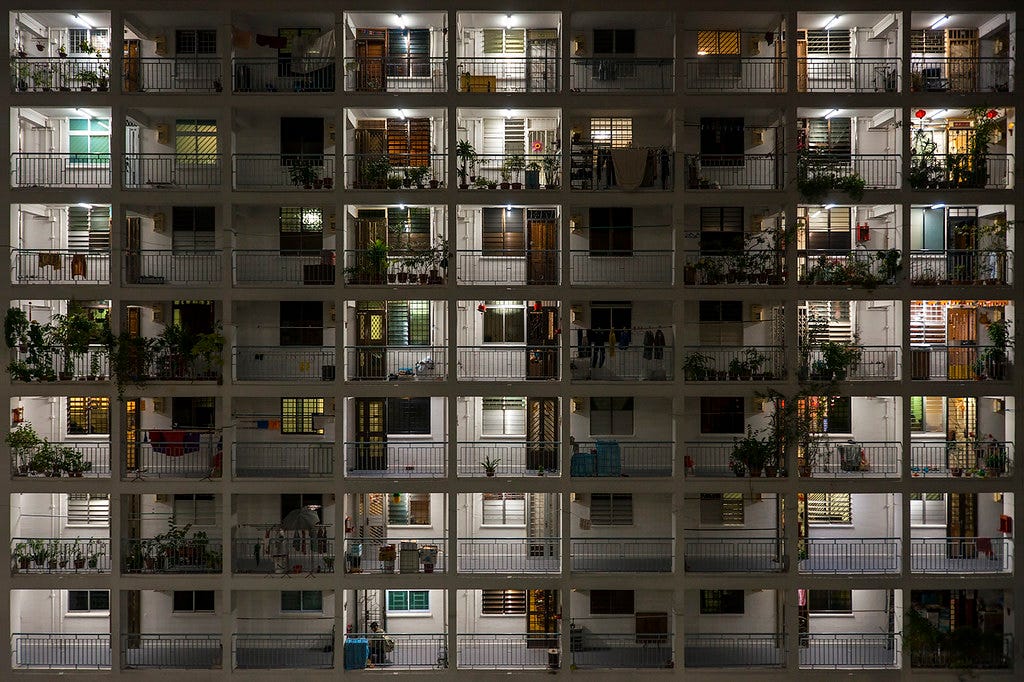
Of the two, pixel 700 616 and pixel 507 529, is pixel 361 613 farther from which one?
pixel 700 616

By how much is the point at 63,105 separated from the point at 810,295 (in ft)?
65.6

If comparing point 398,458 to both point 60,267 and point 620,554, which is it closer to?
point 620,554

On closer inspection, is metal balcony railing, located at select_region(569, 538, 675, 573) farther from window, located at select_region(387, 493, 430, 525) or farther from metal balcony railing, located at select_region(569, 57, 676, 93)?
metal balcony railing, located at select_region(569, 57, 676, 93)

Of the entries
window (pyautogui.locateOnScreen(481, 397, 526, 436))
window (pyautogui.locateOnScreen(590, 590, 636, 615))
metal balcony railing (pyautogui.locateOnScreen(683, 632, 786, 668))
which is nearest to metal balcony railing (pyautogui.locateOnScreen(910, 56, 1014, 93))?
window (pyautogui.locateOnScreen(481, 397, 526, 436))

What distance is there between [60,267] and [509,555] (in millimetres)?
14394

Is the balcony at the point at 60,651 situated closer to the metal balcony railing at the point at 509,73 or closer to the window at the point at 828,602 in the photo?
the metal balcony railing at the point at 509,73

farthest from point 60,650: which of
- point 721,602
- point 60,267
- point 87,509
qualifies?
point 721,602

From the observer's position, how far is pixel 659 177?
67.8 feet

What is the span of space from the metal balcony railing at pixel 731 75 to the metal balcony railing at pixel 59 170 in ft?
53.2

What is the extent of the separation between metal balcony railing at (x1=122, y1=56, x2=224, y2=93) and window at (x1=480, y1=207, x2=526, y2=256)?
8.30 m

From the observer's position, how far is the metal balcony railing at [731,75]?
21094 millimetres

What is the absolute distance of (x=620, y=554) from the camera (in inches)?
821

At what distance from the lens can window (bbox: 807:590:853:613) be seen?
21266 mm

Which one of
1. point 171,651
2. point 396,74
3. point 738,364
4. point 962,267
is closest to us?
point 738,364
